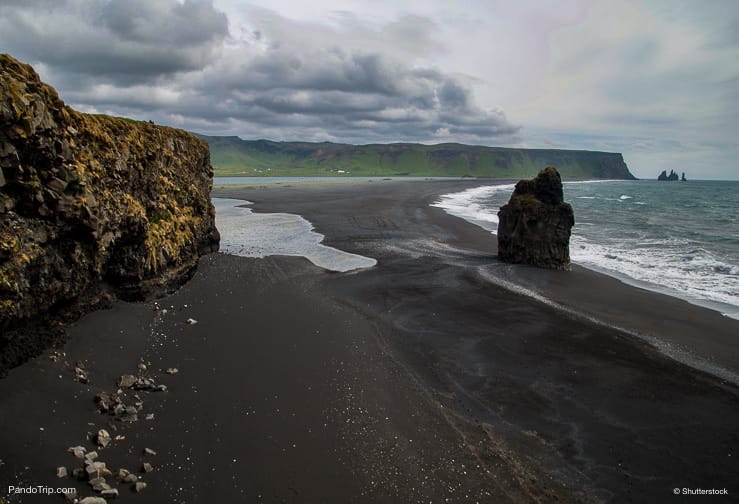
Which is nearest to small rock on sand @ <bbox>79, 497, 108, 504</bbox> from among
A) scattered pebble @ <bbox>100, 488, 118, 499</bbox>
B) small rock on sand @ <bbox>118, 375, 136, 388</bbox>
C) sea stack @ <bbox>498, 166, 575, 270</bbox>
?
scattered pebble @ <bbox>100, 488, 118, 499</bbox>

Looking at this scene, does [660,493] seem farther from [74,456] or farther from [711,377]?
[74,456]

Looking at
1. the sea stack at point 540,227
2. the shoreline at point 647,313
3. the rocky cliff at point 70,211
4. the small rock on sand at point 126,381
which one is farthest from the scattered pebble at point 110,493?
the sea stack at point 540,227

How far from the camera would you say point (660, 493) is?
9.33 meters

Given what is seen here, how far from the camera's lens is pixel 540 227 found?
28.2 metres

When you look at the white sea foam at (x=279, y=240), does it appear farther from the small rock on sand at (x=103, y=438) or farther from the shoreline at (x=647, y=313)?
the small rock on sand at (x=103, y=438)

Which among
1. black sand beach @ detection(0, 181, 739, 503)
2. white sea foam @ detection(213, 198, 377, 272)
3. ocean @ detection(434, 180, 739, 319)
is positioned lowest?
black sand beach @ detection(0, 181, 739, 503)

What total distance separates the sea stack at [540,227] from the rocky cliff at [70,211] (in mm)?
20701

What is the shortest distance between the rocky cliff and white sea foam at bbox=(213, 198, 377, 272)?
10250 millimetres

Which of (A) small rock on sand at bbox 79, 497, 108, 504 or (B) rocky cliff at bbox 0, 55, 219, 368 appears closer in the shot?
(A) small rock on sand at bbox 79, 497, 108, 504

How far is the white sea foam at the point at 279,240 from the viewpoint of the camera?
3027 centimetres

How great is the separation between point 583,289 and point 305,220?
35.5m

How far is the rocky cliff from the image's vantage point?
10.4 metres

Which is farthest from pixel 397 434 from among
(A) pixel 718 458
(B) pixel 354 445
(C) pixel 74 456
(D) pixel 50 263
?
(D) pixel 50 263

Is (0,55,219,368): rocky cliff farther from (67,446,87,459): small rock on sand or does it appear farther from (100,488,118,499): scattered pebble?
(100,488,118,499): scattered pebble
